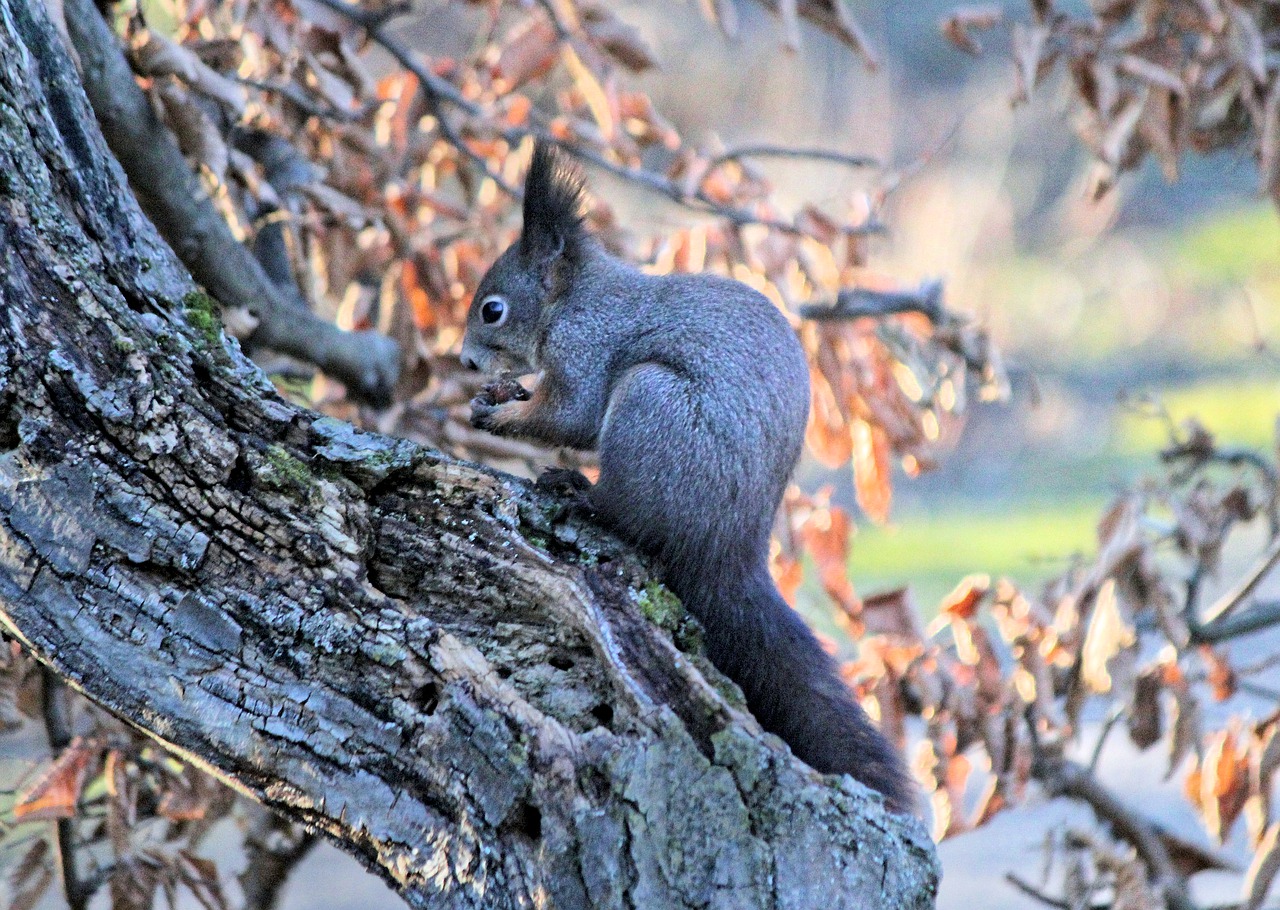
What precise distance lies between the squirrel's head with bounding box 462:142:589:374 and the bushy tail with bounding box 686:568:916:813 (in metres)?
0.83

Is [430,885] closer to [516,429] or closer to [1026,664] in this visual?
[516,429]

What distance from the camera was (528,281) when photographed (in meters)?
2.42

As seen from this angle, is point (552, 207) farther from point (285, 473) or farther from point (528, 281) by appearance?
point (285, 473)

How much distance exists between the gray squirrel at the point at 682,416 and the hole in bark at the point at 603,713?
38cm

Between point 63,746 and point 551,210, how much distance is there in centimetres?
129

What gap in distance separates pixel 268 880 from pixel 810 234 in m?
1.74

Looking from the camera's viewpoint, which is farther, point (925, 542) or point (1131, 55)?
point (925, 542)

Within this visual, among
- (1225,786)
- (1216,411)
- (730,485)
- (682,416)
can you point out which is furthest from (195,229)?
(1216,411)

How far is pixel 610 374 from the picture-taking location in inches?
88.4

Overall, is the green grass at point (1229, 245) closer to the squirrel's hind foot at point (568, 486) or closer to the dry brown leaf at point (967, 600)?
the dry brown leaf at point (967, 600)

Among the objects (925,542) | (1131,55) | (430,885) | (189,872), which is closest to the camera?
(430,885)

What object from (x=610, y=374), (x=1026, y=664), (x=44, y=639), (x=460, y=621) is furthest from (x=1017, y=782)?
(x=44, y=639)

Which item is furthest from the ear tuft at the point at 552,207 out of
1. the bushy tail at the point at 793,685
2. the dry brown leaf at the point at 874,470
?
the bushy tail at the point at 793,685

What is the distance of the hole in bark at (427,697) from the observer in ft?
4.03
